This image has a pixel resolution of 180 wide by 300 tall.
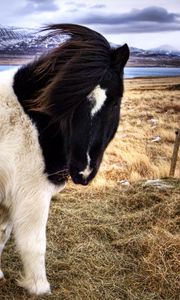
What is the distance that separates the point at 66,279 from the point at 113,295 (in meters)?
0.31

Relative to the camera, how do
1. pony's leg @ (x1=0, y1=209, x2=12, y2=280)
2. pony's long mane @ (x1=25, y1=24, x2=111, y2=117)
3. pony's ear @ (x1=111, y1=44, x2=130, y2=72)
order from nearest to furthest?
pony's long mane @ (x1=25, y1=24, x2=111, y2=117) < pony's ear @ (x1=111, y1=44, x2=130, y2=72) < pony's leg @ (x1=0, y1=209, x2=12, y2=280)

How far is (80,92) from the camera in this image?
192cm

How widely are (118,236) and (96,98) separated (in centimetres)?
150

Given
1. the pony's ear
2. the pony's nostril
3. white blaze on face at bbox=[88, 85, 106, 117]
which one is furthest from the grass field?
the pony's ear

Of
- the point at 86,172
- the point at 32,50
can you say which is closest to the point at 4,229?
the point at 86,172

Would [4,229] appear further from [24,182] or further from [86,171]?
[86,171]

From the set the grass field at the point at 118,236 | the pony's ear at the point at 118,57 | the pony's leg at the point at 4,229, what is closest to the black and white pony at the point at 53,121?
the pony's ear at the point at 118,57

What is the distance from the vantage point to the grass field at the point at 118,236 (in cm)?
245

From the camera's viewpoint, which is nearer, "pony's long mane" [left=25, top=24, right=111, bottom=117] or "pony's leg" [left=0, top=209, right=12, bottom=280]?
"pony's long mane" [left=25, top=24, right=111, bottom=117]

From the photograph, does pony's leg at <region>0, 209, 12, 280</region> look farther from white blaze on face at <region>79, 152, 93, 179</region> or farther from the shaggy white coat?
white blaze on face at <region>79, 152, 93, 179</region>

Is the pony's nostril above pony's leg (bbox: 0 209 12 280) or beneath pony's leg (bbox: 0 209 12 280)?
above

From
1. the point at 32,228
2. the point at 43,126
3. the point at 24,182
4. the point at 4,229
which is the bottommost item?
the point at 4,229

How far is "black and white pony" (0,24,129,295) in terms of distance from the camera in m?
1.94

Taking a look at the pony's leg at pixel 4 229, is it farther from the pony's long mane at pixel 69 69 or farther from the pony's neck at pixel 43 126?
the pony's long mane at pixel 69 69
